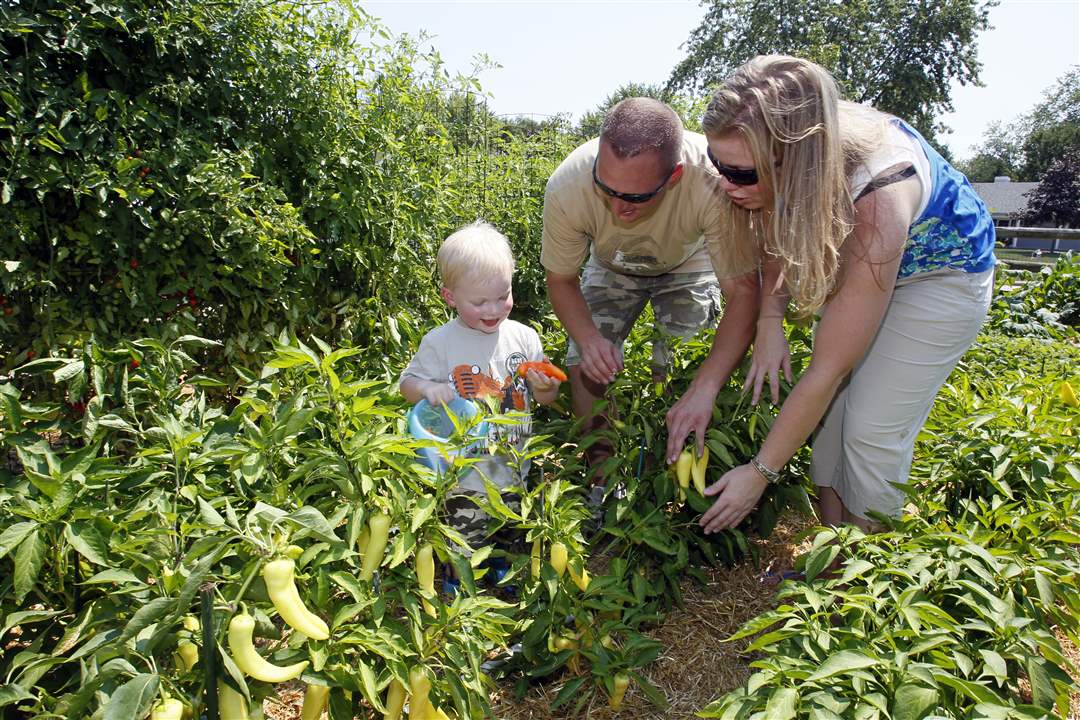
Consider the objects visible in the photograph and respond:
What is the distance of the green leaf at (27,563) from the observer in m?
1.29

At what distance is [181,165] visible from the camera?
2.49 meters

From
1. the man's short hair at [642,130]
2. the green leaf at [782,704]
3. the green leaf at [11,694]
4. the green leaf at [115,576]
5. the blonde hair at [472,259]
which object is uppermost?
the man's short hair at [642,130]

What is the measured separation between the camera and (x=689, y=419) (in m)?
2.29

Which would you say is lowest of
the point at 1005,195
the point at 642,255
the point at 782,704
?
the point at 782,704

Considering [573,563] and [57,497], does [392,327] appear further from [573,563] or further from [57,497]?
[57,497]

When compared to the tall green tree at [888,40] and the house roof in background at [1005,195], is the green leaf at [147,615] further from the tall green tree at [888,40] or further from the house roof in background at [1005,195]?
the house roof in background at [1005,195]

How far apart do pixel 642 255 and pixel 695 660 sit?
1.49 m

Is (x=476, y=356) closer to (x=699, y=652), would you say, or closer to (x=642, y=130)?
(x=642, y=130)

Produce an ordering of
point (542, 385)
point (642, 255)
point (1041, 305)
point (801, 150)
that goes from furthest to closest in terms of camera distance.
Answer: point (1041, 305) < point (642, 255) < point (542, 385) < point (801, 150)

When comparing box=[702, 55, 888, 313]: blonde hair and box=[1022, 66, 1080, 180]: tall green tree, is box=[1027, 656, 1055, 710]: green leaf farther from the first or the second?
box=[1022, 66, 1080, 180]: tall green tree

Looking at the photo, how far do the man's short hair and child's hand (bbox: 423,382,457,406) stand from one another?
2.86 feet

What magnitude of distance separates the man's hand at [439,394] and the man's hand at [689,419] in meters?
0.68

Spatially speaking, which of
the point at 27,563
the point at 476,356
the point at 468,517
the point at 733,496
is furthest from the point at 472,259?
the point at 27,563

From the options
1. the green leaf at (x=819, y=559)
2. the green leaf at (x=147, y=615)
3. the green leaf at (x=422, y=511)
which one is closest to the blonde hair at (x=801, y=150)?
the green leaf at (x=819, y=559)
